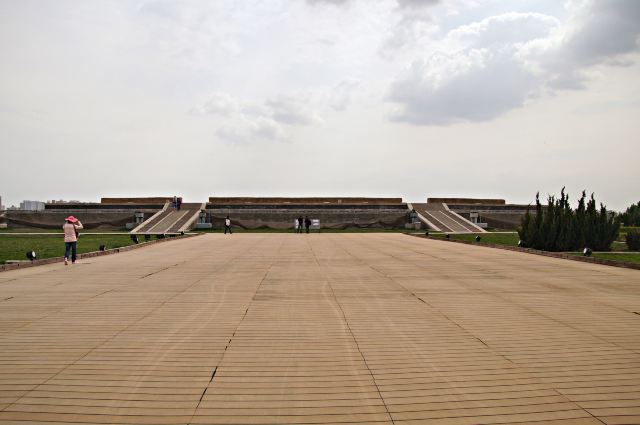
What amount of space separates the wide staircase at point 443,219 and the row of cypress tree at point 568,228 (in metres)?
18.6

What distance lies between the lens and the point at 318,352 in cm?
571

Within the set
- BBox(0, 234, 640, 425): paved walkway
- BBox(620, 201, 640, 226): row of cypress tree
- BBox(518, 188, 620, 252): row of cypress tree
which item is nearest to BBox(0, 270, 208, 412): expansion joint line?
BBox(0, 234, 640, 425): paved walkway

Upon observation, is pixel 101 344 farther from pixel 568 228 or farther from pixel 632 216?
pixel 632 216

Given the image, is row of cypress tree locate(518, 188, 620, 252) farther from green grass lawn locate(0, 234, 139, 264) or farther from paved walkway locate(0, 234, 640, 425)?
green grass lawn locate(0, 234, 139, 264)

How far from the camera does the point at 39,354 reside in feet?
18.2

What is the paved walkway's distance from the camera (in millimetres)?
4109

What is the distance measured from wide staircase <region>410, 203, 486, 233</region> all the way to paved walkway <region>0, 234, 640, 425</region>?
31023 millimetres

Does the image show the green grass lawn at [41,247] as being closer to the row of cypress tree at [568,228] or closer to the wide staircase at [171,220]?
the wide staircase at [171,220]

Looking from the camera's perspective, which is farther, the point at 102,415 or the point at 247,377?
the point at 247,377

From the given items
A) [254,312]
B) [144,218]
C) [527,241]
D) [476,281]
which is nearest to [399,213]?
[144,218]

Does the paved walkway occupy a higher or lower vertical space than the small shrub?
lower

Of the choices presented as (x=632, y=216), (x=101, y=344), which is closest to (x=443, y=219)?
(x=632, y=216)

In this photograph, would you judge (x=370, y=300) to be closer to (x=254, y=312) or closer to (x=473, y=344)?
(x=254, y=312)

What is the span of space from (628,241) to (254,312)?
20310mm
